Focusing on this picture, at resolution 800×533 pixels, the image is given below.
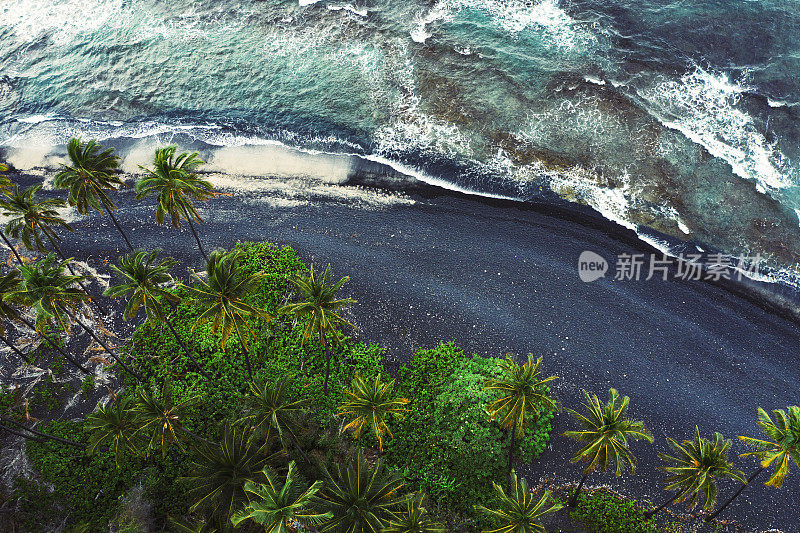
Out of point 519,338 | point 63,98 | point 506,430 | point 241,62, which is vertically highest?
point 241,62

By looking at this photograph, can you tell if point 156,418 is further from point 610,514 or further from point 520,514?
point 610,514

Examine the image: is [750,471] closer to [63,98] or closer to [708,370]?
[708,370]

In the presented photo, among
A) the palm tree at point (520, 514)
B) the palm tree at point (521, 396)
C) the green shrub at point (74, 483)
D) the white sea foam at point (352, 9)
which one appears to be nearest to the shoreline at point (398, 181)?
the palm tree at point (521, 396)

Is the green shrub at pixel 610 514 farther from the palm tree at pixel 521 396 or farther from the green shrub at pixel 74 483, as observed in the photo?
the green shrub at pixel 74 483

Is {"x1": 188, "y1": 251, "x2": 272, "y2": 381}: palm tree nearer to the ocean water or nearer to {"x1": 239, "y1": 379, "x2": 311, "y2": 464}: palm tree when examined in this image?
{"x1": 239, "y1": 379, "x2": 311, "y2": 464}: palm tree

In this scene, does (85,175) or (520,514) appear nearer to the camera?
(520,514)

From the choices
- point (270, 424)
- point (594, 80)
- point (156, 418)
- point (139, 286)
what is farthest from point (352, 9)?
point (156, 418)

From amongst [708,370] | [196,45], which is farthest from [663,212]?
[196,45]
